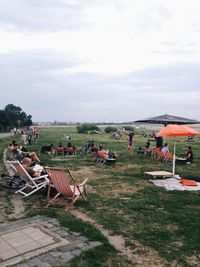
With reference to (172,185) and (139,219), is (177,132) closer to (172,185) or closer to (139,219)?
(172,185)

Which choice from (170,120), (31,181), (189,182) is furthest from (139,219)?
(170,120)

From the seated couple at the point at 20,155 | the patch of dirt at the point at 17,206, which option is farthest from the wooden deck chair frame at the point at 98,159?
the patch of dirt at the point at 17,206

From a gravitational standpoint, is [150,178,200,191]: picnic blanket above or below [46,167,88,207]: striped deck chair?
below

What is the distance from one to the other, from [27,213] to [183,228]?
10.0ft

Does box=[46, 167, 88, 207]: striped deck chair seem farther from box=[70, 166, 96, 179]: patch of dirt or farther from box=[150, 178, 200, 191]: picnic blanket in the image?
box=[70, 166, 96, 179]: patch of dirt

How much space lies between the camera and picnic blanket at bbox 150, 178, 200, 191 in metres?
9.13

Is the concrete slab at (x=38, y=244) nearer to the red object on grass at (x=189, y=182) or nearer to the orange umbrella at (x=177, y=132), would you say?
the red object on grass at (x=189, y=182)

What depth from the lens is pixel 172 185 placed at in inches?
376

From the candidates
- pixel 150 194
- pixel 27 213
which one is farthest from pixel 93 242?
pixel 150 194

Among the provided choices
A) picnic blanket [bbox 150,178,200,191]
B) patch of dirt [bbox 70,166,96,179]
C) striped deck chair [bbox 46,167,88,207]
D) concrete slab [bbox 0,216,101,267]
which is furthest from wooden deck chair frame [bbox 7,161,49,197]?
picnic blanket [bbox 150,178,200,191]

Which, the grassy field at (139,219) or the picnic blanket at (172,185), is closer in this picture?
the grassy field at (139,219)

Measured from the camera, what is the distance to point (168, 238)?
16.6ft

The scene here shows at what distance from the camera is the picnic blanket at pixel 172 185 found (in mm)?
9133

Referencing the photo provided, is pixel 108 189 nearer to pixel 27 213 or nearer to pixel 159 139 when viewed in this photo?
pixel 27 213
